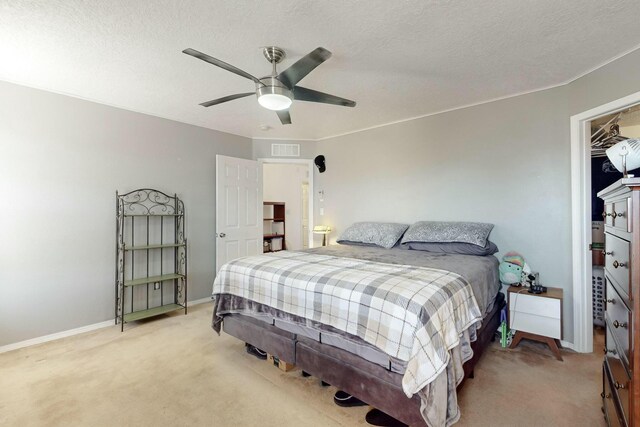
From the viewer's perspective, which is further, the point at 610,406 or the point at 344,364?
the point at 344,364

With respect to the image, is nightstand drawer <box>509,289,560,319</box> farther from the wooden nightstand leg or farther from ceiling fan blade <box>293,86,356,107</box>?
ceiling fan blade <box>293,86,356,107</box>

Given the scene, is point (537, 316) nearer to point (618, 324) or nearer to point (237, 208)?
point (618, 324)

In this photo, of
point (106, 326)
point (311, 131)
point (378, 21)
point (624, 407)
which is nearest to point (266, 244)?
point (311, 131)

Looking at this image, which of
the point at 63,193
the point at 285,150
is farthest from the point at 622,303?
the point at 63,193

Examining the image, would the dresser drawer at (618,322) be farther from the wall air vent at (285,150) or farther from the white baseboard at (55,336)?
the white baseboard at (55,336)

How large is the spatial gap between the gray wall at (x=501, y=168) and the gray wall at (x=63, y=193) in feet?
9.52

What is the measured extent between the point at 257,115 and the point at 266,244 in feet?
12.0

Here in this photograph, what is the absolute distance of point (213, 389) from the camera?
2027 millimetres

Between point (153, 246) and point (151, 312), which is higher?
point (153, 246)

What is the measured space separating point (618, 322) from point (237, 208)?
4.00m

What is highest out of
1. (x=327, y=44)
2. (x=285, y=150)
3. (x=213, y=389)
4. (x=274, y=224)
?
(x=327, y=44)

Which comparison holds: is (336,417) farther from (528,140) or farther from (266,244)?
(266,244)

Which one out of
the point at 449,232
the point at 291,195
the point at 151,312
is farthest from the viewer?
the point at 291,195

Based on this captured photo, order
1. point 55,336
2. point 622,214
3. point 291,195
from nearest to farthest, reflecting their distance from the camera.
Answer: point 622,214, point 55,336, point 291,195
